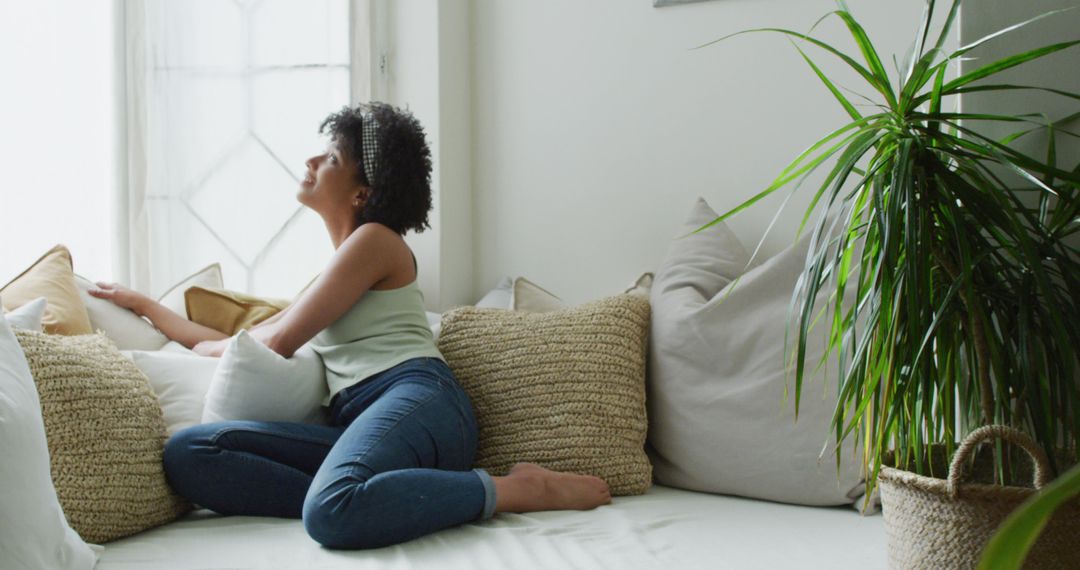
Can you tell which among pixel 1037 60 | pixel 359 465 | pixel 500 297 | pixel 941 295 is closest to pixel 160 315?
pixel 359 465

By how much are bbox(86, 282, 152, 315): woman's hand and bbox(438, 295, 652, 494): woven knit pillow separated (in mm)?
681

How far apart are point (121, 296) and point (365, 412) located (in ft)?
2.13

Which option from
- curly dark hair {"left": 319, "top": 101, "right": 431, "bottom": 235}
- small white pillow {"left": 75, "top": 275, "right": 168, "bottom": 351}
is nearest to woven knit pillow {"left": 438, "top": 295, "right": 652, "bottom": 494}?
curly dark hair {"left": 319, "top": 101, "right": 431, "bottom": 235}

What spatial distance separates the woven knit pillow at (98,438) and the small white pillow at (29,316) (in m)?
0.03

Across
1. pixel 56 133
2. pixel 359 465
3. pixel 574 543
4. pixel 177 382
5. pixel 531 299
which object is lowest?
pixel 574 543

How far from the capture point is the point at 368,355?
6.81 feet

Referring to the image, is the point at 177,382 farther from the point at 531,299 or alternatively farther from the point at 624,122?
the point at 624,122

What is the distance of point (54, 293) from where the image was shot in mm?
1941

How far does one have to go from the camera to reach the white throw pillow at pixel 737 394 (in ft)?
6.48

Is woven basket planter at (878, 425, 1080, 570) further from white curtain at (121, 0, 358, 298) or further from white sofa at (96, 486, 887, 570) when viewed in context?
white curtain at (121, 0, 358, 298)

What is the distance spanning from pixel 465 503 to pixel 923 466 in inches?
31.4

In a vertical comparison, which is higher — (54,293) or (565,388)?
(54,293)

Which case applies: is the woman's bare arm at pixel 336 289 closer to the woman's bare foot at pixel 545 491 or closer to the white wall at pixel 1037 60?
the woman's bare foot at pixel 545 491

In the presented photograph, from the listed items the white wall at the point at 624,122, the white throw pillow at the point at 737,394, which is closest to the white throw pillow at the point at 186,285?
the white wall at the point at 624,122
